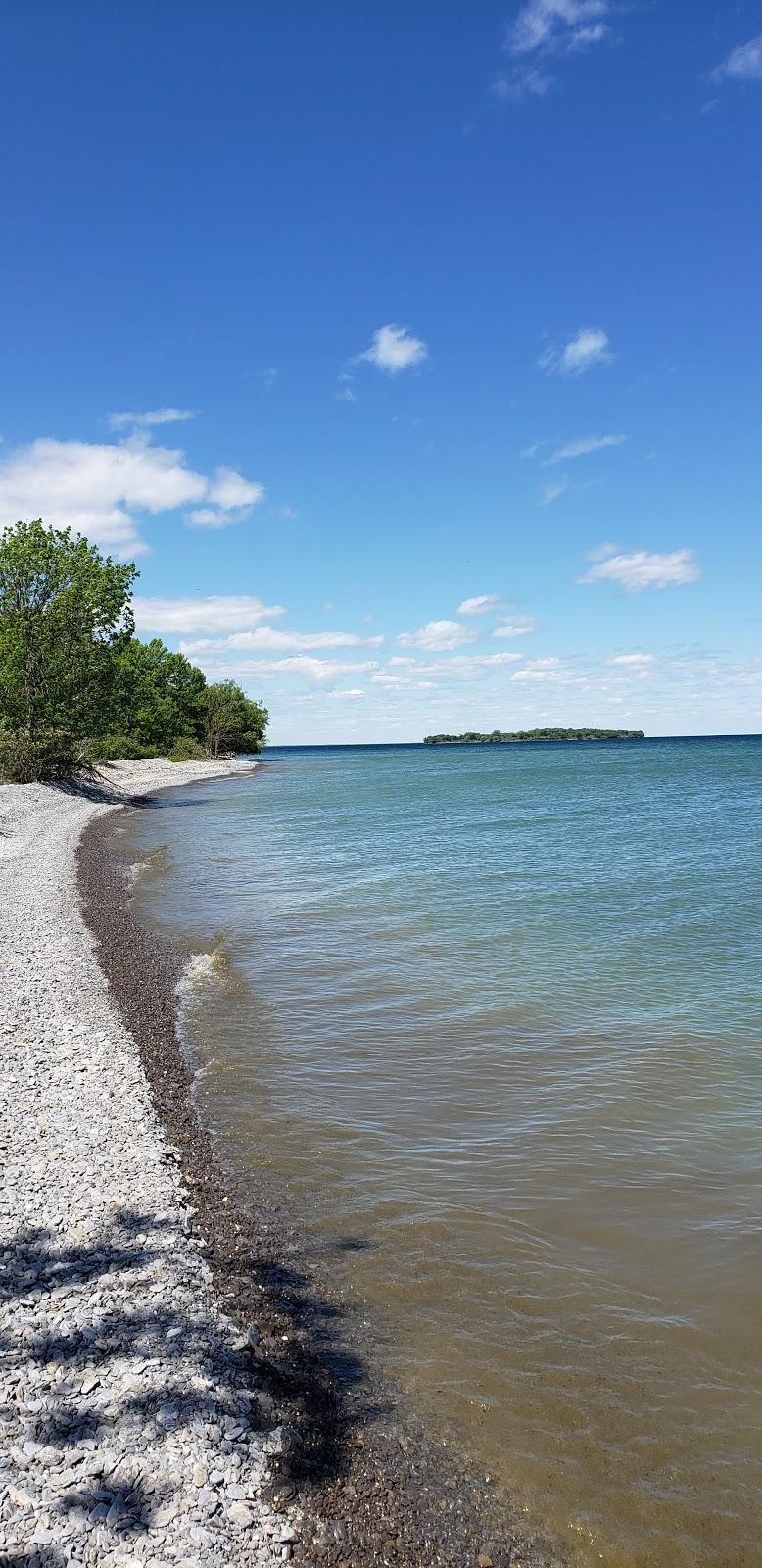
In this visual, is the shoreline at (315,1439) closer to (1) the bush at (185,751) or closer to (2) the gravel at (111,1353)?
(2) the gravel at (111,1353)

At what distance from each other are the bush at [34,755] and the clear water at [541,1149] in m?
28.9

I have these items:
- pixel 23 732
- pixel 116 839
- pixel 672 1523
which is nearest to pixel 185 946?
pixel 672 1523

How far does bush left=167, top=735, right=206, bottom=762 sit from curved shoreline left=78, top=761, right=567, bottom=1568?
105m

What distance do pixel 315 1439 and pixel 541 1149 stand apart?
4994 millimetres

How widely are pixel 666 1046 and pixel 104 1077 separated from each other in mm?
8474

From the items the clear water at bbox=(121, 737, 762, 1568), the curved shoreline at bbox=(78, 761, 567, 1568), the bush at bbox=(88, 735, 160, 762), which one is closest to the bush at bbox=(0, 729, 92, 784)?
the bush at bbox=(88, 735, 160, 762)

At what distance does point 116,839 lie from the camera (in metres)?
38.8

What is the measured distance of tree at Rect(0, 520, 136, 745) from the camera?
4825 cm

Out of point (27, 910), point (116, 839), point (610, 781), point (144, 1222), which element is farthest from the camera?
point (610, 781)

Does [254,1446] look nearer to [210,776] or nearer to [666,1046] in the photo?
[666,1046]

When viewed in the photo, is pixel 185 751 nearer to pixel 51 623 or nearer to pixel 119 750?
pixel 119 750

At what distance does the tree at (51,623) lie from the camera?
4825cm

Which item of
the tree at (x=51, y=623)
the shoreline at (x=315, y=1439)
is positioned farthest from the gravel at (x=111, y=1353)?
the tree at (x=51, y=623)

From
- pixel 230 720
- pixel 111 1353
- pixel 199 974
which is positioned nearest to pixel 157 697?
pixel 230 720
